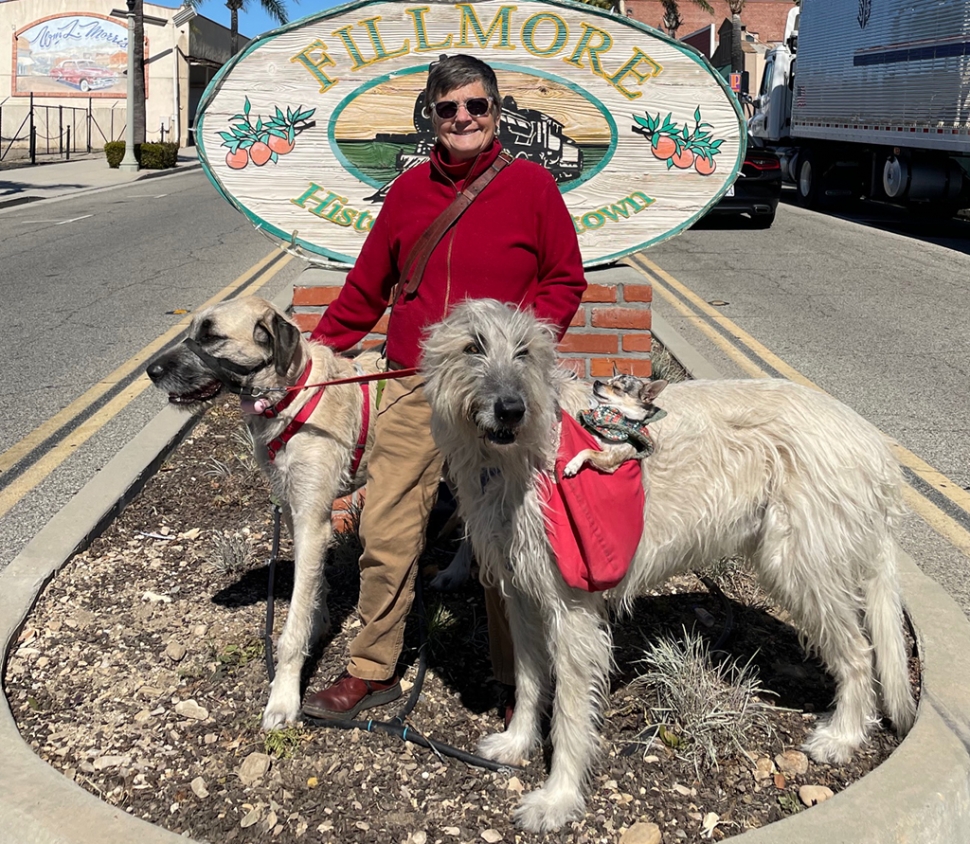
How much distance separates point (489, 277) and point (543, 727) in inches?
62.6

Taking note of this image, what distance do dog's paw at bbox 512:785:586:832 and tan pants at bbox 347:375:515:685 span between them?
2.39 feet

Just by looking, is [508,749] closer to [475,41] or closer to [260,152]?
[260,152]

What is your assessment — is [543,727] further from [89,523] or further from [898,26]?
[898,26]

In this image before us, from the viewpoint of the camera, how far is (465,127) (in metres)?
3.18

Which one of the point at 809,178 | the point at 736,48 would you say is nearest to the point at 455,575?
the point at 809,178

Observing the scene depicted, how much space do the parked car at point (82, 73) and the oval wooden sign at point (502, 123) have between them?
2145 inches

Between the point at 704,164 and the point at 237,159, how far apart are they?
255 cm

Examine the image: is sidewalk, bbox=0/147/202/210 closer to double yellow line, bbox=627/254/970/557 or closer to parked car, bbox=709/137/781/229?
parked car, bbox=709/137/781/229

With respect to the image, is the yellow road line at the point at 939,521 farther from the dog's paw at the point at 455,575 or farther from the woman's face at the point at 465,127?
the woman's face at the point at 465,127

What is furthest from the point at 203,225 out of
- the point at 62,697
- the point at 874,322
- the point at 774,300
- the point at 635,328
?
the point at 62,697

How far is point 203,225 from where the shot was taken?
18047mm

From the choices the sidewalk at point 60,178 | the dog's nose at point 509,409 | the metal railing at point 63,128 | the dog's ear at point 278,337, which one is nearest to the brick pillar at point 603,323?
the dog's ear at point 278,337

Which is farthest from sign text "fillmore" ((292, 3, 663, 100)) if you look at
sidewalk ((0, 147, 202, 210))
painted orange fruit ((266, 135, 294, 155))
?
sidewalk ((0, 147, 202, 210))

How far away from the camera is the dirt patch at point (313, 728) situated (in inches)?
117
